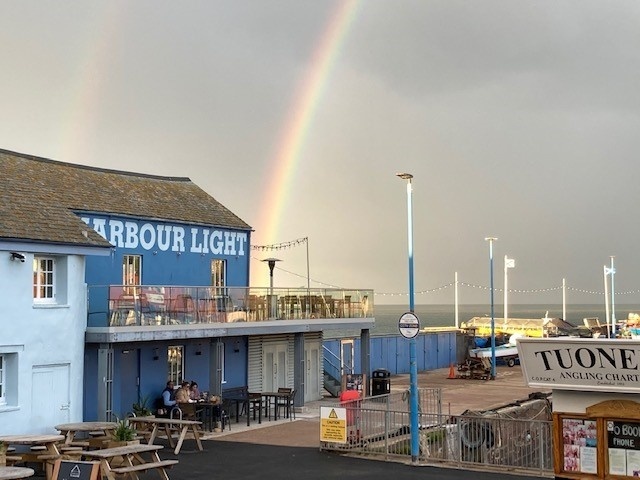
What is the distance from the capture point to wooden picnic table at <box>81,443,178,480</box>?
54.2ft

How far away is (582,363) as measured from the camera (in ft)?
45.0

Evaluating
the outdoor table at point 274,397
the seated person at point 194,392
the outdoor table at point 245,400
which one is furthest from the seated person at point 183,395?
the outdoor table at point 274,397

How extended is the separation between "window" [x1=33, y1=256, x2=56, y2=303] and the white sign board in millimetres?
14739

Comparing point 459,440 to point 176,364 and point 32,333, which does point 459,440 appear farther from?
point 176,364

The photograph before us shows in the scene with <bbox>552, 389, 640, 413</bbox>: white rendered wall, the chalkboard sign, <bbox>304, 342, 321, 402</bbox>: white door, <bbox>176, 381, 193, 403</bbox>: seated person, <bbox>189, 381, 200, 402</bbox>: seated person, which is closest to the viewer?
<bbox>552, 389, 640, 413</bbox>: white rendered wall

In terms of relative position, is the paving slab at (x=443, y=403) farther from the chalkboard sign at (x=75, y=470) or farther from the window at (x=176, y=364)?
the chalkboard sign at (x=75, y=470)

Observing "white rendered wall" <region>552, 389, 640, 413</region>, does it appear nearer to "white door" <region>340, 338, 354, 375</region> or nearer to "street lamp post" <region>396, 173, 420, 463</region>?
"street lamp post" <region>396, 173, 420, 463</region>

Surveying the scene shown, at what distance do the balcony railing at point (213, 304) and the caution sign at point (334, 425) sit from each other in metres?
6.57

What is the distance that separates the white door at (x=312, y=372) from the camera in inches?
1403

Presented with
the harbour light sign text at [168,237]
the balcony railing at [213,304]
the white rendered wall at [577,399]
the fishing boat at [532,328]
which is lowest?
the fishing boat at [532,328]

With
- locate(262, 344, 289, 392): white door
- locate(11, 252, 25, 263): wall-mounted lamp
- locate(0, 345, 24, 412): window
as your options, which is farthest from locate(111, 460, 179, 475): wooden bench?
locate(262, 344, 289, 392): white door

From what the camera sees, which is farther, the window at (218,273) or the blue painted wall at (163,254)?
the window at (218,273)

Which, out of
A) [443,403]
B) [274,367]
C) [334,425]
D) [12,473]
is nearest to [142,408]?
[334,425]

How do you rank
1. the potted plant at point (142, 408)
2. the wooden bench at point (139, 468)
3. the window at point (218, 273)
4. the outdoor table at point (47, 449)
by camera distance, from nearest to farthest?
the wooden bench at point (139, 468) → the outdoor table at point (47, 449) → the potted plant at point (142, 408) → the window at point (218, 273)
